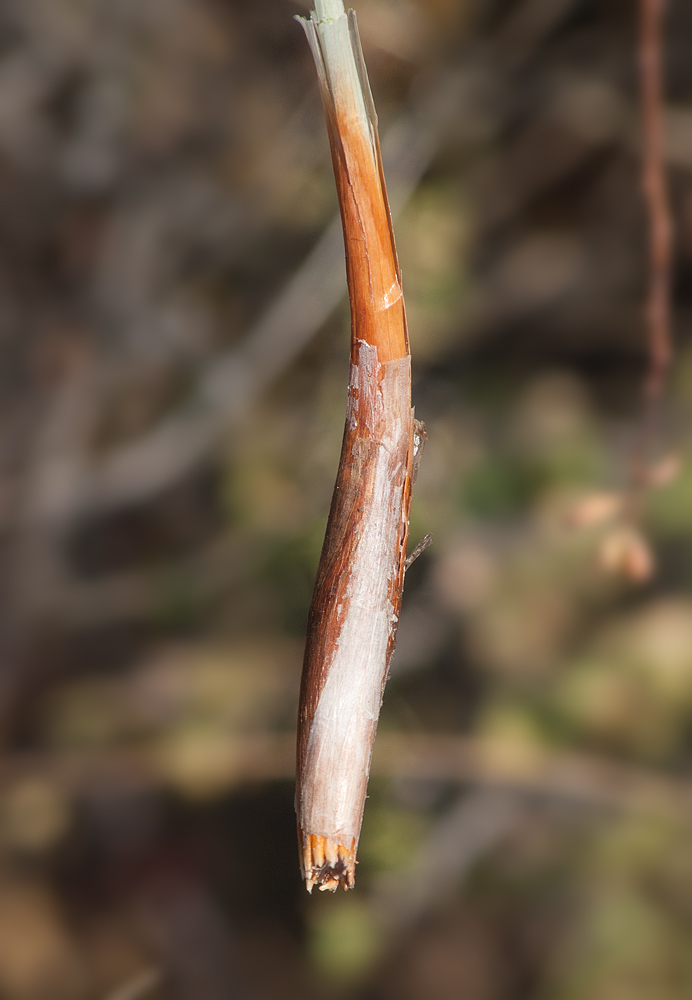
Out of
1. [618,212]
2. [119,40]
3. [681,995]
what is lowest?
[681,995]

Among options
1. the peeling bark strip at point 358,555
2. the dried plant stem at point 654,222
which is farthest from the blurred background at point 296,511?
the peeling bark strip at point 358,555

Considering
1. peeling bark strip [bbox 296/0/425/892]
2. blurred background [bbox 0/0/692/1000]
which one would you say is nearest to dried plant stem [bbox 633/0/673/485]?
blurred background [bbox 0/0/692/1000]

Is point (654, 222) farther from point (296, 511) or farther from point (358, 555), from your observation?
point (358, 555)

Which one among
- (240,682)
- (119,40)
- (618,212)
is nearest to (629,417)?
(618,212)

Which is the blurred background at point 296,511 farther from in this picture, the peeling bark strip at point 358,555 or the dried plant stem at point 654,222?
the peeling bark strip at point 358,555

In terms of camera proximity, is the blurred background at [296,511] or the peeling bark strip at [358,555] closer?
the peeling bark strip at [358,555]

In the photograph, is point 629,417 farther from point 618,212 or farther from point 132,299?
point 132,299
